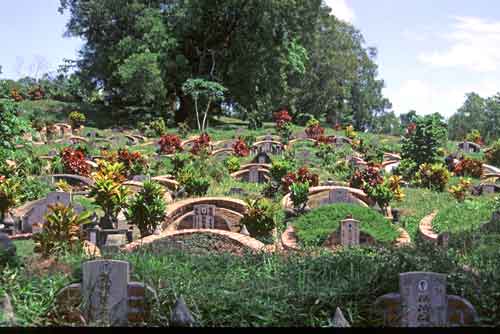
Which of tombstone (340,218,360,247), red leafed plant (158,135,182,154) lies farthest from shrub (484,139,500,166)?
tombstone (340,218,360,247)

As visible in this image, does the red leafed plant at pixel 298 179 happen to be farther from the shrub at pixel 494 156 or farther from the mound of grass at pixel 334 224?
the shrub at pixel 494 156

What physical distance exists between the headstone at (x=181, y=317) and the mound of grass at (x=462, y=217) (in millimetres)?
6822

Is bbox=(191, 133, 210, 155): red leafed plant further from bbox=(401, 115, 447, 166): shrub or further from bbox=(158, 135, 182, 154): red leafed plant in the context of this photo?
bbox=(401, 115, 447, 166): shrub

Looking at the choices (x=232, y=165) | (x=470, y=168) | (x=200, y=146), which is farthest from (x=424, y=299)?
(x=200, y=146)

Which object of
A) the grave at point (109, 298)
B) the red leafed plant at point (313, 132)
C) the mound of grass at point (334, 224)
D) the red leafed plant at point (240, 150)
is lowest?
the grave at point (109, 298)

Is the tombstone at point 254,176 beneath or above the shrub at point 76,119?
beneath

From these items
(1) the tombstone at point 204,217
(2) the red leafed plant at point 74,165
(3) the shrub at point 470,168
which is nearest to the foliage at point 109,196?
(1) the tombstone at point 204,217

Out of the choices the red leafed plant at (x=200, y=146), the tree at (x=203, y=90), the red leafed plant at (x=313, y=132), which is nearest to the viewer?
the red leafed plant at (x=200, y=146)

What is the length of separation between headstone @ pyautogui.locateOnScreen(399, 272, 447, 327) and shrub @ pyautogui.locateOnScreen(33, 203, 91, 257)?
165 inches

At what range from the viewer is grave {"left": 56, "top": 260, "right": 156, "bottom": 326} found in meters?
5.61

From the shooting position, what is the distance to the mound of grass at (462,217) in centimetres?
1139

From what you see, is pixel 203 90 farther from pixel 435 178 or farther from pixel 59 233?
pixel 59 233

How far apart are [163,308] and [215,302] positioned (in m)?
0.46

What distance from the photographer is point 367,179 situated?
1550cm
